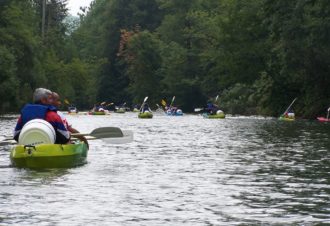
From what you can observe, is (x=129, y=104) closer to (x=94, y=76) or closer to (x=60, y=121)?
(x=94, y=76)

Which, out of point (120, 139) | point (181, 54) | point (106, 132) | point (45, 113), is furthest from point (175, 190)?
point (181, 54)

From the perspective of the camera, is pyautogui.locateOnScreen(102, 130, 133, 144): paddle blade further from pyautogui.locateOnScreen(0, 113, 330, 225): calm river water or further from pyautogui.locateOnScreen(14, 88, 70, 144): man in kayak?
pyautogui.locateOnScreen(14, 88, 70, 144): man in kayak

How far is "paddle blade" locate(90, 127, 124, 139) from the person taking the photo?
19891mm

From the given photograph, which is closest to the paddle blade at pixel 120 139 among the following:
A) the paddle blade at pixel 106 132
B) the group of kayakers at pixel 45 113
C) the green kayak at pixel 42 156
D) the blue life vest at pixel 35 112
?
the paddle blade at pixel 106 132

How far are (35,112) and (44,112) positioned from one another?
206 mm

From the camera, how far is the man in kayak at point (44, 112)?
56.6ft

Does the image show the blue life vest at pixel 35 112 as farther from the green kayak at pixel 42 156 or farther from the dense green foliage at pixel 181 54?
the dense green foliage at pixel 181 54

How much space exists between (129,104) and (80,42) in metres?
26.7

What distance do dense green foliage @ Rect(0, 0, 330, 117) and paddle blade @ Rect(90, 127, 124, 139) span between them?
89.2 feet

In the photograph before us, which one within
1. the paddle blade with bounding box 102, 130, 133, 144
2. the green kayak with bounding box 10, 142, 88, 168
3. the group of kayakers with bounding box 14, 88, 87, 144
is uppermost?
the group of kayakers with bounding box 14, 88, 87, 144

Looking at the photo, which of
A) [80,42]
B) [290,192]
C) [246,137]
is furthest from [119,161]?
[80,42]

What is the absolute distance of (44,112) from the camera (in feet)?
56.5

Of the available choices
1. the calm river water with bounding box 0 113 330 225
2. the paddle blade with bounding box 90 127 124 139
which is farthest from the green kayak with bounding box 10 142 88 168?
the paddle blade with bounding box 90 127 124 139

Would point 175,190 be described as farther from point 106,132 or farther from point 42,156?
point 106,132
